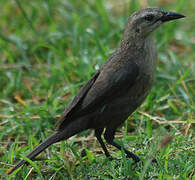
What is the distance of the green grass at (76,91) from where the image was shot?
3217mm

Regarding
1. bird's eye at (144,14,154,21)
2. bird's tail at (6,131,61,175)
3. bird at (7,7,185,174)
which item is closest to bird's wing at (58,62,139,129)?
bird at (7,7,185,174)

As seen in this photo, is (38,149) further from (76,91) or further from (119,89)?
(76,91)

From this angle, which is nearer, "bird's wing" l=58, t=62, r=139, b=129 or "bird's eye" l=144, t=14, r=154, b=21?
"bird's wing" l=58, t=62, r=139, b=129

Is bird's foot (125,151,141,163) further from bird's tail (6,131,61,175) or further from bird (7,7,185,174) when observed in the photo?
bird's tail (6,131,61,175)

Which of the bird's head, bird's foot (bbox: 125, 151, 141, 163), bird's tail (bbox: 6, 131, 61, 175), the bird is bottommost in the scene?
bird's foot (bbox: 125, 151, 141, 163)

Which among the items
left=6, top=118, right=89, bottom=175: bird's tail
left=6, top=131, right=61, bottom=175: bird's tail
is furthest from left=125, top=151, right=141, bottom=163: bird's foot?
left=6, top=131, right=61, bottom=175: bird's tail

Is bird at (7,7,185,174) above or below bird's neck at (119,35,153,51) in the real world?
below

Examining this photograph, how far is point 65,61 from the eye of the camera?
495 centimetres

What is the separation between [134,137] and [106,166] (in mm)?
504

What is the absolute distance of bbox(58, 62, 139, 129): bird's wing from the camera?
3221 millimetres

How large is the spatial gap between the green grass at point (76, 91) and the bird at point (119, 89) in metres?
0.19

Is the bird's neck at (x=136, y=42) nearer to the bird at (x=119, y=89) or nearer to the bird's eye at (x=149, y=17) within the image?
the bird at (x=119, y=89)

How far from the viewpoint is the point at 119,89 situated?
3.24 meters

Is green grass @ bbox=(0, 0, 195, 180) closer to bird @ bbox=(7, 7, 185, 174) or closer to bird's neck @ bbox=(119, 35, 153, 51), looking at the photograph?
bird @ bbox=(7, 7, 185, 174)
